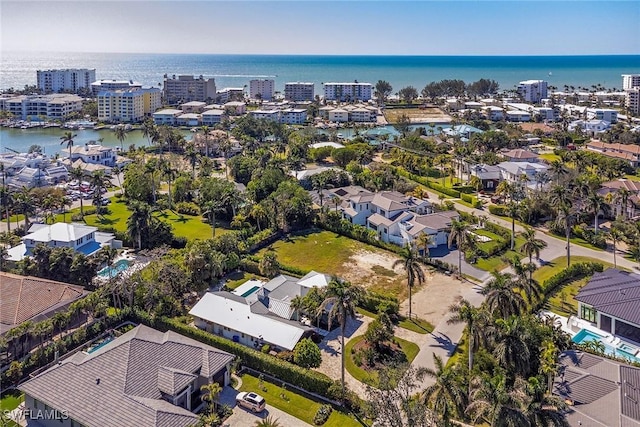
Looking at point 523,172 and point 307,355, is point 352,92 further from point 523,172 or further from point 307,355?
point 307,355

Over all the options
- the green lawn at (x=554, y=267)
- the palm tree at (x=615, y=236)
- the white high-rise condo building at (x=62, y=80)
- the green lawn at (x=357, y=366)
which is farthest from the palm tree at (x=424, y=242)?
the white high-rise condo building at (x=62, y=80)

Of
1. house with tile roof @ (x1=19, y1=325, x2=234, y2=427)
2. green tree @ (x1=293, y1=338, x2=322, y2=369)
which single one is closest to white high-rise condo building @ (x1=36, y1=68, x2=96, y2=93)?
house with tile roof @ (x1=19, y1=325, x2=234, y2=427)

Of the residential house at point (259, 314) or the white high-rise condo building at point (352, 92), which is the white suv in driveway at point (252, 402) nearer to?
the residential house at point (259, 314)

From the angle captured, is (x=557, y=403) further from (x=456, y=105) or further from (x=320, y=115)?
(x=456, y=105)

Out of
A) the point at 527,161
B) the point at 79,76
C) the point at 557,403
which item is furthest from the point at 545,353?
the point at 79,76

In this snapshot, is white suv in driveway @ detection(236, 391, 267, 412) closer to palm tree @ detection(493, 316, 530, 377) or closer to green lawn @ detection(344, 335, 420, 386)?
green lawn @ detection(344, 335, 420, 386)
